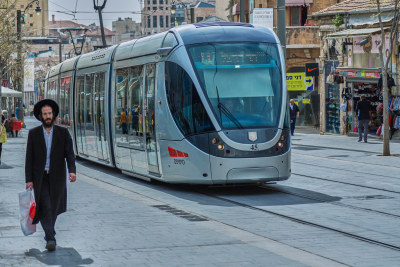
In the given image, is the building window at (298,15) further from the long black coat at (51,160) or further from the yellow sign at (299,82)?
the long black coat at (51,160)

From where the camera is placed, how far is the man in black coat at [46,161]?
941 cm

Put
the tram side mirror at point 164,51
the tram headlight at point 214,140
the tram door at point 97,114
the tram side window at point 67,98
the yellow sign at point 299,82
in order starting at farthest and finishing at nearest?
the yellow sign at point 299,82, the tram side window at point 67,98, the tram door at point 97,114, the tram side mirror at point 164,51, the tram headlight at point 214,140

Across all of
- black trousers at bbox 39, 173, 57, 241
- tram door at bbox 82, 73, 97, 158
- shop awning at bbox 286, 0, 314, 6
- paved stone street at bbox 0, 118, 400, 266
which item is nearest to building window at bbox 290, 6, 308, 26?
shop awning at bbox 286, 0, 314, 6

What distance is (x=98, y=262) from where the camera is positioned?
8438 millimetres

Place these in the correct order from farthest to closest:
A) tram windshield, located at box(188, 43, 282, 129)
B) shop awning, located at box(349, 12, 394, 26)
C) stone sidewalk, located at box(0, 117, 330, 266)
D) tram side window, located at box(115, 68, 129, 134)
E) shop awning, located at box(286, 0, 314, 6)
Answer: shop awning, located at box(286, 0, 314, 6) < shop awning, located at box(349, 12, 394, 26) < tram side window, located at box(115, 68, 129, 134) < tram windshield, located at box(188, 43, 282, 129) < stone sidewalk, located at box(0, 117, 330, 266)

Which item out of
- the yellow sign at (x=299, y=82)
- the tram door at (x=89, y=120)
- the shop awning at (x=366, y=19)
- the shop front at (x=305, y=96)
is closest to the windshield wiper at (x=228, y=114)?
the tram door at (x=89, y=120)

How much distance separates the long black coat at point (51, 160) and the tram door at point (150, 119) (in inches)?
259

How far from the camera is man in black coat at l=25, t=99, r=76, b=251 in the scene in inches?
370

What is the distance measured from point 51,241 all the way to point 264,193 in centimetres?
677

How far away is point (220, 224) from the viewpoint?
1112 cm

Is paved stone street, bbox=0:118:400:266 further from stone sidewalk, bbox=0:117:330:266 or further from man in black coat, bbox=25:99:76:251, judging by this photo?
man in black coat, bbox=25:99:76:251

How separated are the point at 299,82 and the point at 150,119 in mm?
31254

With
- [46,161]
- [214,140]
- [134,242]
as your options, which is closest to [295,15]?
[214,140]

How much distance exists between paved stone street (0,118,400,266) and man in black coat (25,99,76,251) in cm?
45
